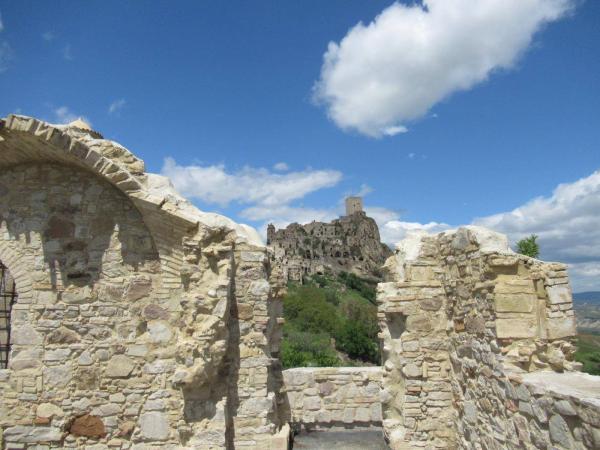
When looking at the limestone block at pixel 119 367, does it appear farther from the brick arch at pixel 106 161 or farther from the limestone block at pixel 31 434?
the brick arch at pixel 106 161

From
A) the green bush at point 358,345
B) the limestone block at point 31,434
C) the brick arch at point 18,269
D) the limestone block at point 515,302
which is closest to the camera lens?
the limestone block at point 515,302

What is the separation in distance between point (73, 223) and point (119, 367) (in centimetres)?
197

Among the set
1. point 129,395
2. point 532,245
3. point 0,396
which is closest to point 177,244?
point 129,395

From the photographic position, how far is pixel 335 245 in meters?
66.2

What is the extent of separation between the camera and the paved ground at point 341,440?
6.54m

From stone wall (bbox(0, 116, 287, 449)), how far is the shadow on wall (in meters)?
0.01

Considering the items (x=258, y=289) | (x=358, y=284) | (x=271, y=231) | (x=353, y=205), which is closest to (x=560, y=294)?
(x=258, y=289)

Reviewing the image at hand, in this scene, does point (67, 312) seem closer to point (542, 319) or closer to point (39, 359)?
point (39, 359)

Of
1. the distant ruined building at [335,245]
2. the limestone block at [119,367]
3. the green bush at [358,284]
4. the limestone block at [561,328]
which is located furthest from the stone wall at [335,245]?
the limestone block at [561,328]

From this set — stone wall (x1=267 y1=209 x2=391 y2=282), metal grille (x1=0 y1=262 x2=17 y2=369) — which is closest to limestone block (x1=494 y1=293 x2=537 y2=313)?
metal grille (x1=0 y1=262 x2=17 y2=369)

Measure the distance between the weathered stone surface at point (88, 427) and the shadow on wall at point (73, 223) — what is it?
5.46 ft

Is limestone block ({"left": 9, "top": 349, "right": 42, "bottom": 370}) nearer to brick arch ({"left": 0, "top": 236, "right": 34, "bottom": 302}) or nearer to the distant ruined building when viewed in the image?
brick arch ({"left": 0, "top": 236, "right": 34, "bottom": 302})

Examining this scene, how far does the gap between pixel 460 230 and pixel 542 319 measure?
141cm

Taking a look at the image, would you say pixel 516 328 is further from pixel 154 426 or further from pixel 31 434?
pixel 31 434
